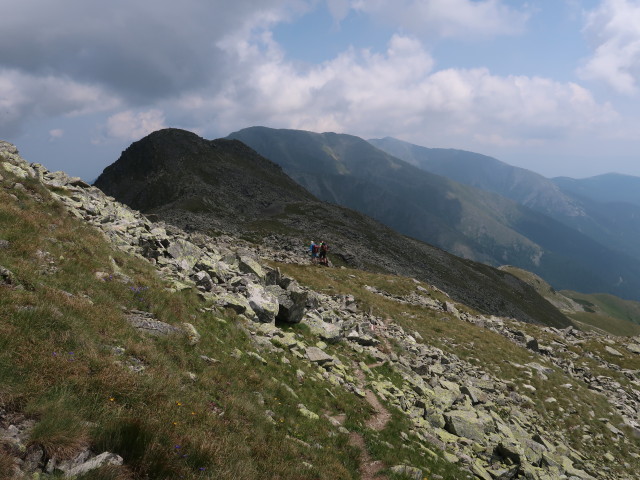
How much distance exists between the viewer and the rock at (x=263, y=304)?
19.5 meters

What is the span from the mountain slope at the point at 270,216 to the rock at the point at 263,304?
4395 centimetres

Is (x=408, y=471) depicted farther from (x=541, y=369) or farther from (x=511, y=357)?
(x=541, y=369)

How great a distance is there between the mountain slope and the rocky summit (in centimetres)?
4260

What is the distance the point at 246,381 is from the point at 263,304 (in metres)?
7.95

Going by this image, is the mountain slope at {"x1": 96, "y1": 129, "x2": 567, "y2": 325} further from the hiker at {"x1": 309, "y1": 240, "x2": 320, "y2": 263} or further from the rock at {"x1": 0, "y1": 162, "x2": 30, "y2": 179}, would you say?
the rock at {"x1": 0, "y1": 162, "x2": 30, "y2": 179}

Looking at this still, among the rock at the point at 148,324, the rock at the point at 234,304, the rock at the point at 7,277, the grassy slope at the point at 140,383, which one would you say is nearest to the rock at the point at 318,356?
the grassy slope at the point at 140,383

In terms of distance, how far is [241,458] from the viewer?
7926 mm

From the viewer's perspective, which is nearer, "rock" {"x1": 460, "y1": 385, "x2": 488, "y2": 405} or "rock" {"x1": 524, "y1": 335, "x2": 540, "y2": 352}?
"rock" {"x1": 460, "y1": 385, "x2": 488, "y2": 405}

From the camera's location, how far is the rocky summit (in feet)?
21.7

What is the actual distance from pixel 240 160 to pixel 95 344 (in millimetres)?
156304

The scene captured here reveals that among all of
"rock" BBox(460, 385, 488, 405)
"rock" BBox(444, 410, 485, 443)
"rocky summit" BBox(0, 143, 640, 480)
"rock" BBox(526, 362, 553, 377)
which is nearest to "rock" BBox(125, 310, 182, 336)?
"rocky summit" BBox(0, 143, 640, 480)

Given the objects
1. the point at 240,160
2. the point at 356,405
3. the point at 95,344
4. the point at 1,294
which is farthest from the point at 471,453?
the point at 240,160

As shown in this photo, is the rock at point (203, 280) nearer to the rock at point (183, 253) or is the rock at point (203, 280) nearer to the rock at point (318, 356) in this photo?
the rock at point (183, 253)

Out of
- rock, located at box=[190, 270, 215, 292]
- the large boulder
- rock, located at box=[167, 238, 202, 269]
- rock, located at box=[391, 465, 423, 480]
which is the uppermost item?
rock, located at box=[167, 238, 202, 269]
